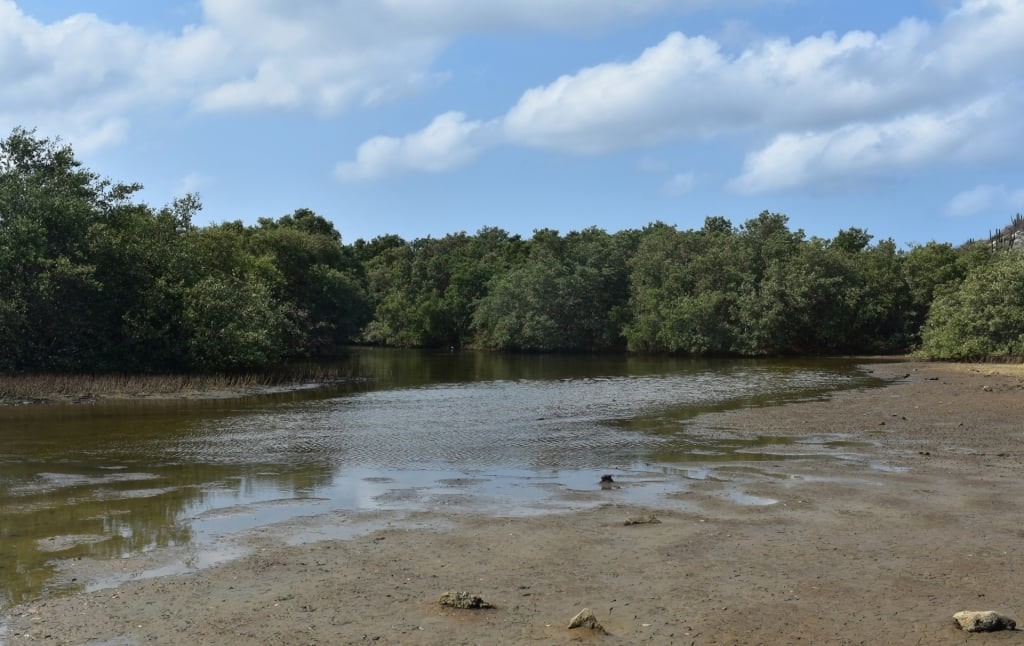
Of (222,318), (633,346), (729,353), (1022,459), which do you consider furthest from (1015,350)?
(222,318)

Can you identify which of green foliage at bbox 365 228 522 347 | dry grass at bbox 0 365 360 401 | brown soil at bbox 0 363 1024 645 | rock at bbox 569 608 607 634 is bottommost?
brown soil at bbox 0 363 1024 645

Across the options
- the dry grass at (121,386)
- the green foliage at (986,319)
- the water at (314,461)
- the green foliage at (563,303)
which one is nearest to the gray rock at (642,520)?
the water at (314,461)

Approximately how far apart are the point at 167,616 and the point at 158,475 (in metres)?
10.6

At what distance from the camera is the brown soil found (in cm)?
798

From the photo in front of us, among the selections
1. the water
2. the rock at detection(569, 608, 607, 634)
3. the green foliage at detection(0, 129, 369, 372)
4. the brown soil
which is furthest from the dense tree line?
the rock at detection(569, 608, 607, 634)

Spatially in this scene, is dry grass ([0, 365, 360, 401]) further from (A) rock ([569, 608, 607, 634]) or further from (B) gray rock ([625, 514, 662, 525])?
(A) rock ([569, 608, 607, 634])

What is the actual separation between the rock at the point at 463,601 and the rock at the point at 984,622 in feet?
14.7

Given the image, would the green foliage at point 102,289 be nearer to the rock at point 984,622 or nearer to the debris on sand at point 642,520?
the debris on sand at point 642,520

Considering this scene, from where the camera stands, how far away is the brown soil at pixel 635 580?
7.98m

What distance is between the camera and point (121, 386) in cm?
3881

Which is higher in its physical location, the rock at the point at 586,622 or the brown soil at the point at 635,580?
the rock at the point at 586,622

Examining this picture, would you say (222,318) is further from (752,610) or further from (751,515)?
(752,610)

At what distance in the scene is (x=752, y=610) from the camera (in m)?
8.40

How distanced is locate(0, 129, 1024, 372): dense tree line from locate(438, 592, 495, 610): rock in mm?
36615
